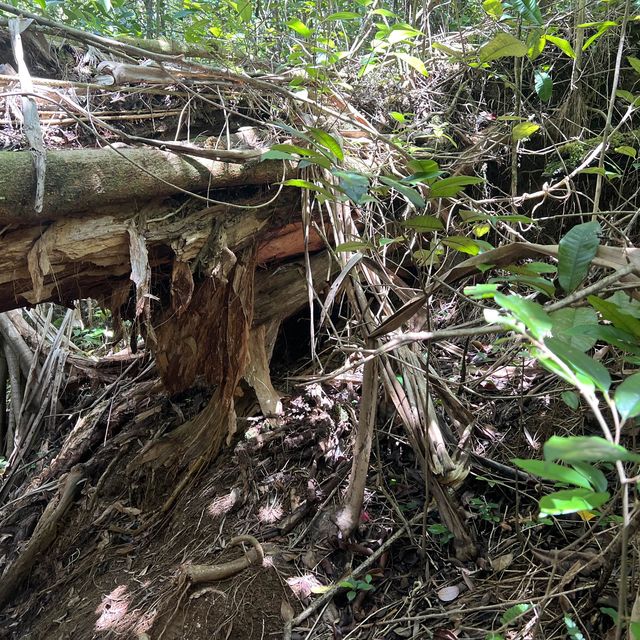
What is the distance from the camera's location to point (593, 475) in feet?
2.99

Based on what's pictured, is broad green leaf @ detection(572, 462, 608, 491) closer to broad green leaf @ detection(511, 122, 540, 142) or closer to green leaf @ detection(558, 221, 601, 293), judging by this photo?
green leaf @ detection(558, 221, 601, 293)

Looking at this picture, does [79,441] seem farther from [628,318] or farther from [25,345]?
[628,318]

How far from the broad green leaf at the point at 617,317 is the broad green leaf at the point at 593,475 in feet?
0.97

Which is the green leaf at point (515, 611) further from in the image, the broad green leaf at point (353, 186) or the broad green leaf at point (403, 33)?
the broad green leaf at point (403, 33)

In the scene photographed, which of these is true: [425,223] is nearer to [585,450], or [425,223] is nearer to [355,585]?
[585,450]

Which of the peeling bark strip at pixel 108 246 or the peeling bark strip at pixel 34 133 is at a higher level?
the peeling bark strip at pixel 34 133

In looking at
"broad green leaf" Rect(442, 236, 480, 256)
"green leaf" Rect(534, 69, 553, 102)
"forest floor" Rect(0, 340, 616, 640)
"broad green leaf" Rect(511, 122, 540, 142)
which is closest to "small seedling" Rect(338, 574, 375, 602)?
"forest floor" Rect(0, 340, 616, 640)

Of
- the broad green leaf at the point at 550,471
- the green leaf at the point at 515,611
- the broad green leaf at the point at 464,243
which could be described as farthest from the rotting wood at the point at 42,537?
the broad green leaf at the point at 550,471

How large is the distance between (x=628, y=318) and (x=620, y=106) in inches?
99.2

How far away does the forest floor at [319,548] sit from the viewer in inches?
74.6

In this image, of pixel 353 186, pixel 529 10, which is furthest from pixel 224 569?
pixel 529 10

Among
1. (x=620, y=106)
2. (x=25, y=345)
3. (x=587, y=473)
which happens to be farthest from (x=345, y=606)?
(x=25, y=345)

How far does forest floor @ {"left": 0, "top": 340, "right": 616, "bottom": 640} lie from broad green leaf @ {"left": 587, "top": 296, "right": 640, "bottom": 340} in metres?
0.76

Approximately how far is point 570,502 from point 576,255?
581 millimetres
